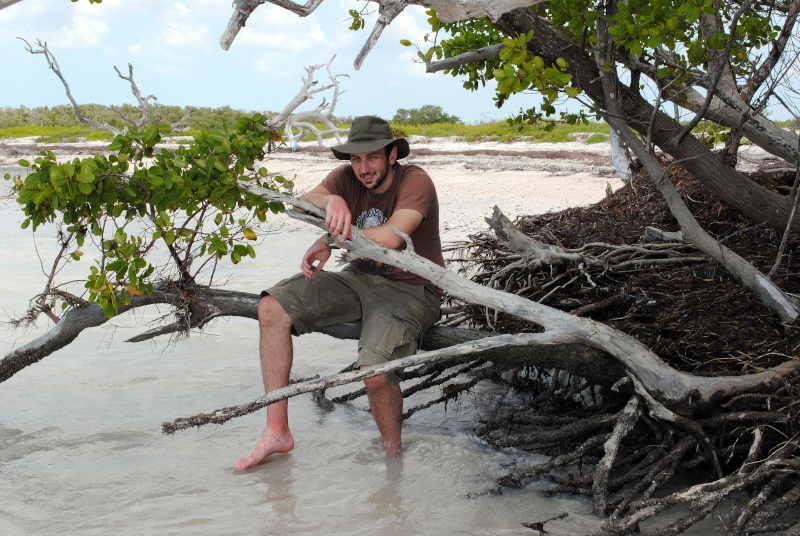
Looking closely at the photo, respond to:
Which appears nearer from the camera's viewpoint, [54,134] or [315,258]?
[315,258]

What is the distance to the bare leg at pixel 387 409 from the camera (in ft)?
13.7

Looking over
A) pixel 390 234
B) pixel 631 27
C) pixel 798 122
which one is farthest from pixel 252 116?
pixel 798 122

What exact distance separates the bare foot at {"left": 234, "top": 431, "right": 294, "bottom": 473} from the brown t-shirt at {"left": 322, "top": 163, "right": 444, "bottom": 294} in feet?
3.39

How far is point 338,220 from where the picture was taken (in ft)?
12.4

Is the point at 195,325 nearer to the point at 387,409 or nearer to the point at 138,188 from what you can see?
the point at 138,188

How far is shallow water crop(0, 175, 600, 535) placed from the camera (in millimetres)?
3883

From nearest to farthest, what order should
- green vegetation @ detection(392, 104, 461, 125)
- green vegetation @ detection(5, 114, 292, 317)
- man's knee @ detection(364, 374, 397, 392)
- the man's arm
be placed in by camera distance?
green vegetation @ detection(5, 114, 292, 317) → the man's arm → man's knee @ detection(364, 374, 397, 392) → green vegetation @ detection(392, 104, 461, 125)

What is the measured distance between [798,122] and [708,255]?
0.85 m

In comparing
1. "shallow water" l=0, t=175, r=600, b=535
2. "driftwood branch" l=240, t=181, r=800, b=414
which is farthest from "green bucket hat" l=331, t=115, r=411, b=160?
"shallow water" l=0, t=175, r=600, b=535

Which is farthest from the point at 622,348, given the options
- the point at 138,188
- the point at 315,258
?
the point at 138,188

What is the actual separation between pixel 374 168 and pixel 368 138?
6.4 inches

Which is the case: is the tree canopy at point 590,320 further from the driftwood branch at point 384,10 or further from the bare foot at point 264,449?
the bare foot at point 264,449

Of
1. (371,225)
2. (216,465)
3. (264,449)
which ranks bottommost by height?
(216,465)

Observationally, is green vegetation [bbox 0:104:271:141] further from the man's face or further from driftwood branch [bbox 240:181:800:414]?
driftwood branch [bbox 240:181:800:414]
